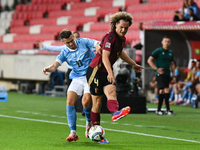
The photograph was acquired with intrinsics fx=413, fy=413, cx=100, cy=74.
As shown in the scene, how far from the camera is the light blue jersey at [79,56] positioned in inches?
257

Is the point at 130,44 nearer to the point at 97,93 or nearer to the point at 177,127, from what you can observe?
the point at 177,127

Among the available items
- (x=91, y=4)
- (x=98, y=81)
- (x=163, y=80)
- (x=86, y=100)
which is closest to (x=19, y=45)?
(x=91, y=4)

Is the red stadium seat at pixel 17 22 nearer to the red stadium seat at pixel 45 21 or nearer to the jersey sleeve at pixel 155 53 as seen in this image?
the red stadium seat at pixel 45 21

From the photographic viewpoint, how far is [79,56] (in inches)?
258

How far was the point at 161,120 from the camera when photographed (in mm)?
9867

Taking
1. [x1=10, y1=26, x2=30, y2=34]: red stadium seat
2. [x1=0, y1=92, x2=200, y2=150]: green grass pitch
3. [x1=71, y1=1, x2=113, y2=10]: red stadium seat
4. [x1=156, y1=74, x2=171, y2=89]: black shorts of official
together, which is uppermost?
[x1=71, y1=1, x2=113, y2=10]: red stadium seat

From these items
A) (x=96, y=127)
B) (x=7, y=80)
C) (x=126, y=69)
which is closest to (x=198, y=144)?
(x=96, y=127)

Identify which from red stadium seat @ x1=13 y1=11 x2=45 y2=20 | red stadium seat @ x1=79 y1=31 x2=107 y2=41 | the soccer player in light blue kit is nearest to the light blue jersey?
the soccer player in light blue kit

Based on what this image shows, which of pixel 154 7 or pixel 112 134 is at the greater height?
pixel 154 7

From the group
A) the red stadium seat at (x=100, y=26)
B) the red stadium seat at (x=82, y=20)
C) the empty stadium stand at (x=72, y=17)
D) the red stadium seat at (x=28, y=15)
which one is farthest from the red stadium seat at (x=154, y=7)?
the red stadium seat at (x=28, y=15)

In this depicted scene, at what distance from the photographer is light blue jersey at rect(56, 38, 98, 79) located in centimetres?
652

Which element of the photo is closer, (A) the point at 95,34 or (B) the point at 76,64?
(B) the point at 76,64

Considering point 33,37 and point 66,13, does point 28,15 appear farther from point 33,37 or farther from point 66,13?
point 66,13

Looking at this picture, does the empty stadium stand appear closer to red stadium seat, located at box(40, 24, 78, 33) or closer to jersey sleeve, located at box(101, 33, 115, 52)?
red stadium seat, located at box(40, 24, 78, 33)
